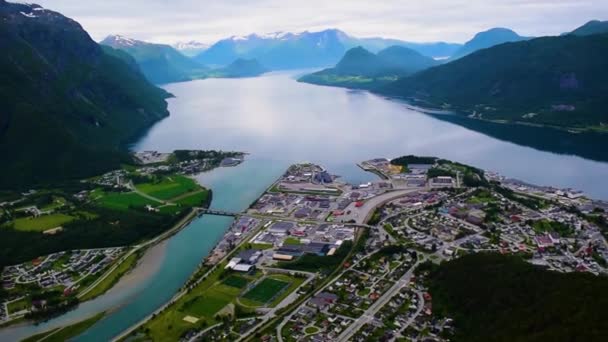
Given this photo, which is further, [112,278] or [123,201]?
[123,201]

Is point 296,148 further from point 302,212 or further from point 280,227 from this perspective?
point 280,227

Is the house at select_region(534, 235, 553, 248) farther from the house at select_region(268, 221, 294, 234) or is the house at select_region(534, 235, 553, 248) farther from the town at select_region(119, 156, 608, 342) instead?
the house at select_region(268, 221, 294, 234)

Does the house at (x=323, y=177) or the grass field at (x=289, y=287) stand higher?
the house at (x=323, y=177)

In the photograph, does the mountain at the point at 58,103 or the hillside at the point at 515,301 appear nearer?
the hillside at the point at 515,301

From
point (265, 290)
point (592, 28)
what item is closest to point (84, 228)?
point (265, 290)

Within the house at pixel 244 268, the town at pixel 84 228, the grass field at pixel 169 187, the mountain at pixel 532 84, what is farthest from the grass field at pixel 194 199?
the mountain at pixel 532 84

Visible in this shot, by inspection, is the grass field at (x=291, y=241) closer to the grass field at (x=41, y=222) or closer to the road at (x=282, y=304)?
the road at (x=282, y=304)

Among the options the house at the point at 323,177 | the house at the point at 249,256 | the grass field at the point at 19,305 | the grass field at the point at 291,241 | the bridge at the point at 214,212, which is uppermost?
the house at the point at 323,177
